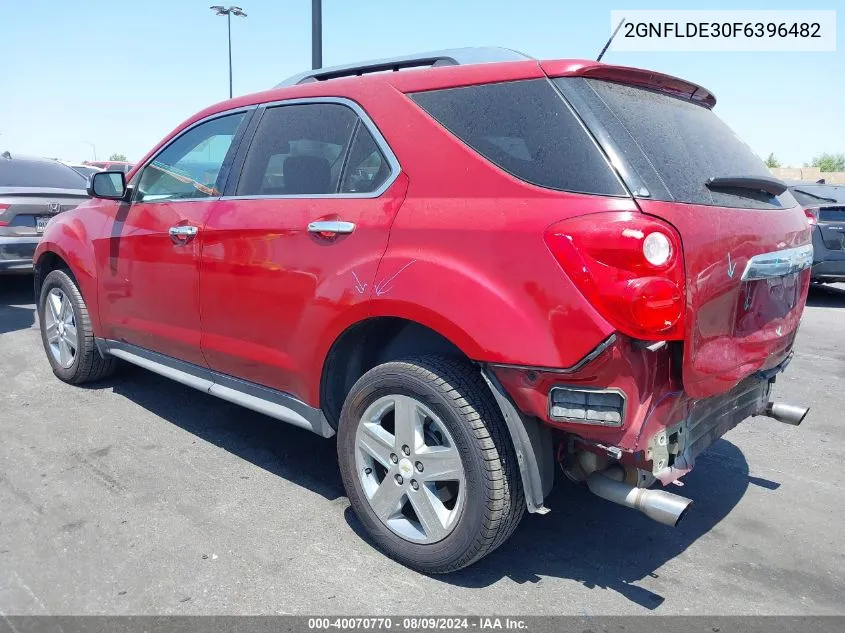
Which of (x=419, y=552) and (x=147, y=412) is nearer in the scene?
(x=419, y=552)

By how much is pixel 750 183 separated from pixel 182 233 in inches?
107

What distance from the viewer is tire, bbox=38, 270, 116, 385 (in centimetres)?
467

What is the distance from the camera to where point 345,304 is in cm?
284

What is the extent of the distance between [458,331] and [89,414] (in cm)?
300

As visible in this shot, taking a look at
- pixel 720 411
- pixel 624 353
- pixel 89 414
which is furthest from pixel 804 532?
pixel 89 414

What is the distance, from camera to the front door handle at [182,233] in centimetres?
362

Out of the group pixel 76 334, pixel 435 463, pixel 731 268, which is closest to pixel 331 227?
pixel 435 463

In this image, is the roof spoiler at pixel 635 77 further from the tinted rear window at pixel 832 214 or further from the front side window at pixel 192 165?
the tinted rear window at pixel 832 214

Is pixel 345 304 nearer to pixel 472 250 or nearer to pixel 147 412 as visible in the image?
pixel 472 250

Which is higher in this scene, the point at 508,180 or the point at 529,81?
the point at 529,81

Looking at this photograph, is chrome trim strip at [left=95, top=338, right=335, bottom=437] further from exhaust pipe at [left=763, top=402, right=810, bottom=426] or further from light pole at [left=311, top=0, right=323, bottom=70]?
light pole at [left=311, top=0, right=323, bottom=70]

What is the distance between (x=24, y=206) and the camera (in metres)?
7.56

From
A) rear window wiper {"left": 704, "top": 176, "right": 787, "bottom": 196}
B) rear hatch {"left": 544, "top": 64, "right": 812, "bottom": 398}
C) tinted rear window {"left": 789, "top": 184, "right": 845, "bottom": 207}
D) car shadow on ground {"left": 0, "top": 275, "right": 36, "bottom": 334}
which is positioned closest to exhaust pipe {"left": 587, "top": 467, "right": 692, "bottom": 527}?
rear hatch {"left": 544, "top": 64, "right": 812, "bottom": 398}

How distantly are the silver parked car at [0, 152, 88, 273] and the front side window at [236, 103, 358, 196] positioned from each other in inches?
206
